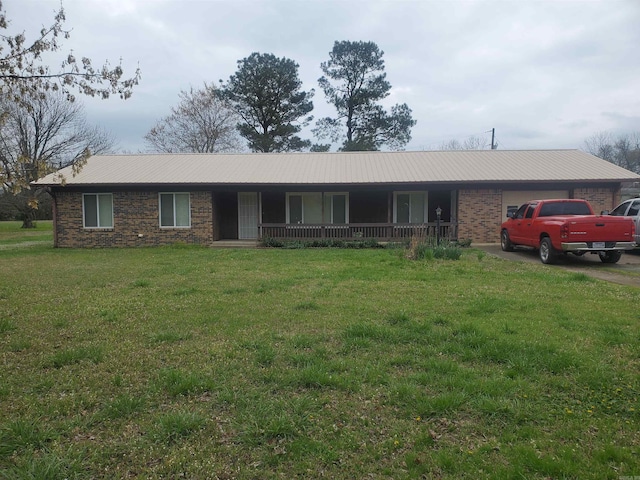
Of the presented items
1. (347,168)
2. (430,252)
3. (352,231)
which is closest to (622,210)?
(430,252)

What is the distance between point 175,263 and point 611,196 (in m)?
17.5

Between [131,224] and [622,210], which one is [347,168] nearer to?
[131,224]

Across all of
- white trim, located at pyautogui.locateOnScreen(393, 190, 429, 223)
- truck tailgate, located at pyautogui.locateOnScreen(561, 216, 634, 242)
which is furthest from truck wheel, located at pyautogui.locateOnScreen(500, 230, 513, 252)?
white trim, located at pyautogui.locateOnScreen(393, 190, 429, 223)

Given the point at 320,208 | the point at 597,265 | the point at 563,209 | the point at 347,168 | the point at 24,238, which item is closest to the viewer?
the point at 597,265

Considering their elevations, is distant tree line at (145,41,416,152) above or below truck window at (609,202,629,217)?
above

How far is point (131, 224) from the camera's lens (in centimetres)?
1819

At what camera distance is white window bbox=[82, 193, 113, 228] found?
1831 centimetres

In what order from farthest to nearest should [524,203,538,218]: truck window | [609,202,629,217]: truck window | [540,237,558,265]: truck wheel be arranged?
[609,202,629,217]: truck window, [524,203,538,218]: truck window, [540,237,558,265]: truck wheel

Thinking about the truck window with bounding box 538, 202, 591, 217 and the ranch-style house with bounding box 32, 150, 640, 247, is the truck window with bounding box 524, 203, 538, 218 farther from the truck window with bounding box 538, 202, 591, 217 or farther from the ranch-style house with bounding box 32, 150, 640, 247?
the ranch-style house with bounding box 32, 150, 640, 247

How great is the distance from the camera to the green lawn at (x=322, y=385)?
273 centimetres

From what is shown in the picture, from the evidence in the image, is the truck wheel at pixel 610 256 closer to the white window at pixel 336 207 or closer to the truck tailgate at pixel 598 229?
the truck tailgate at pixel 598 229

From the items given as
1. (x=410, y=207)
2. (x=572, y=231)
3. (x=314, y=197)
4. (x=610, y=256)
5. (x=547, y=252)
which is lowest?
(x=610, y=256)

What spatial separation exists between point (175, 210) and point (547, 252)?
14415 mm

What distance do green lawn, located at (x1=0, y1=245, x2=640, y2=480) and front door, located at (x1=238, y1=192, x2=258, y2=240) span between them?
1269cm
